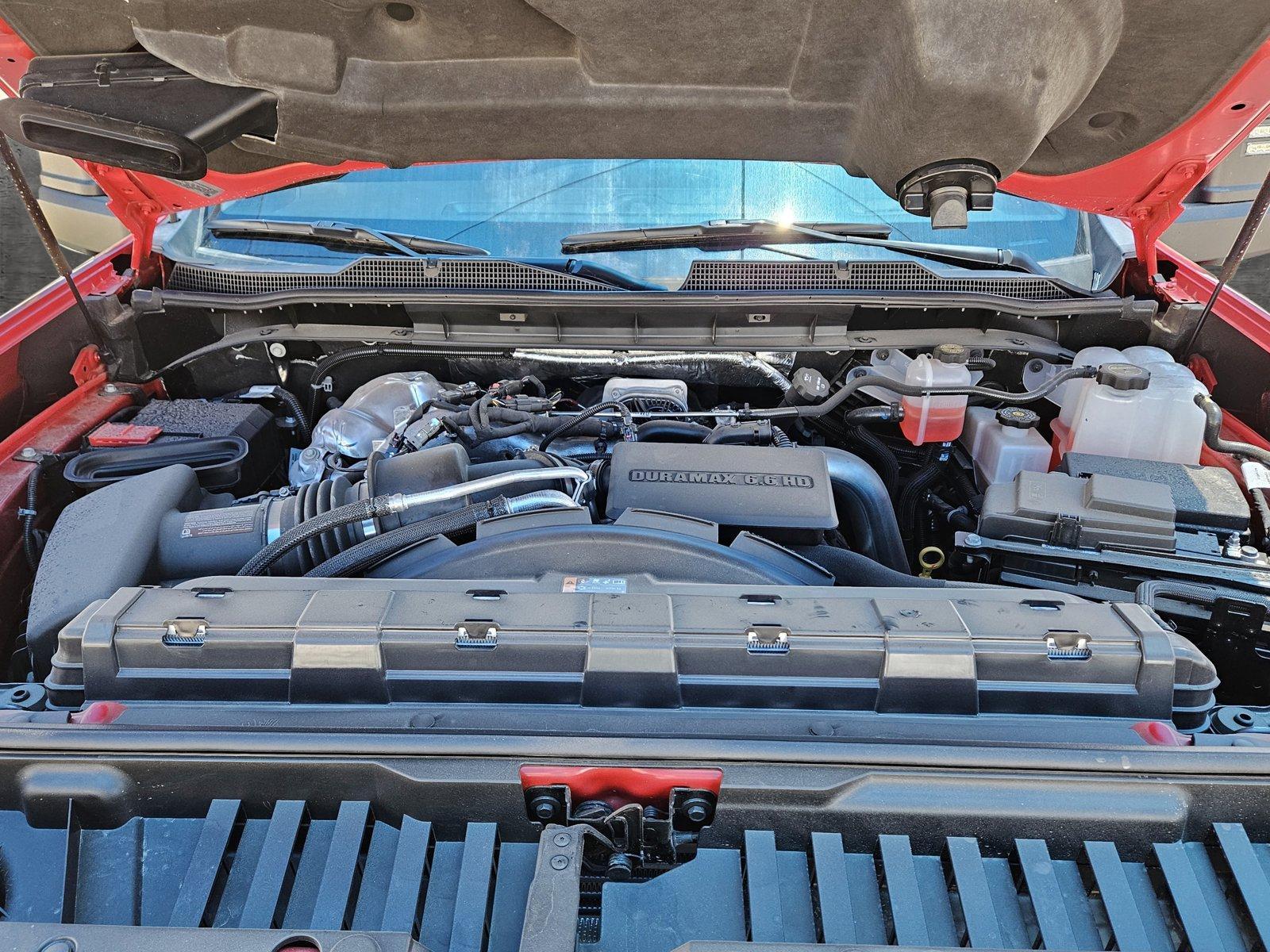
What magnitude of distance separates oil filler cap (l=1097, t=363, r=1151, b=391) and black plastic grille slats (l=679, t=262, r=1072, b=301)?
324 mm

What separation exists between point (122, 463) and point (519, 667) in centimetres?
113

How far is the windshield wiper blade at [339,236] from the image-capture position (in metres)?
2.15

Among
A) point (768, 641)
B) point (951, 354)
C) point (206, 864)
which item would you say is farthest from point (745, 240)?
point (206, 864)

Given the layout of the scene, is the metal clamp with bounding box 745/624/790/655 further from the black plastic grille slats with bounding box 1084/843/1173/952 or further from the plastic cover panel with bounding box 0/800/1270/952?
the black plastic grille slats with bounding box 1084/843/1173/952

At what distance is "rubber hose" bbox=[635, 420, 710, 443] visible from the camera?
1.76 m

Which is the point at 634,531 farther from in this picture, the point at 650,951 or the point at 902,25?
the point at 902,25

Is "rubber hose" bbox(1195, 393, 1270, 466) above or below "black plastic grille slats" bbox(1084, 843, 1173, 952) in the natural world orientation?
above

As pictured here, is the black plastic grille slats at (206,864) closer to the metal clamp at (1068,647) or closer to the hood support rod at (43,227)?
the metal clamp at (1068,647)

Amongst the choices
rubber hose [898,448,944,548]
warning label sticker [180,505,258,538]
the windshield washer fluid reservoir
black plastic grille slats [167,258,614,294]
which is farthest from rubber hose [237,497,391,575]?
the windshield washer fluid reservoir

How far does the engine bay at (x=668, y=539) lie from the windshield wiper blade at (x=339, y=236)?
30cm

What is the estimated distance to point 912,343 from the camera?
77.5 inches

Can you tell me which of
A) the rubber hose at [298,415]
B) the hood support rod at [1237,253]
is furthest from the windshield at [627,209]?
the rubber hose at [298,415]

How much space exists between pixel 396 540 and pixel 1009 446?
1.23 metres


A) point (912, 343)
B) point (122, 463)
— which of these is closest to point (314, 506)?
point (122, 463)
